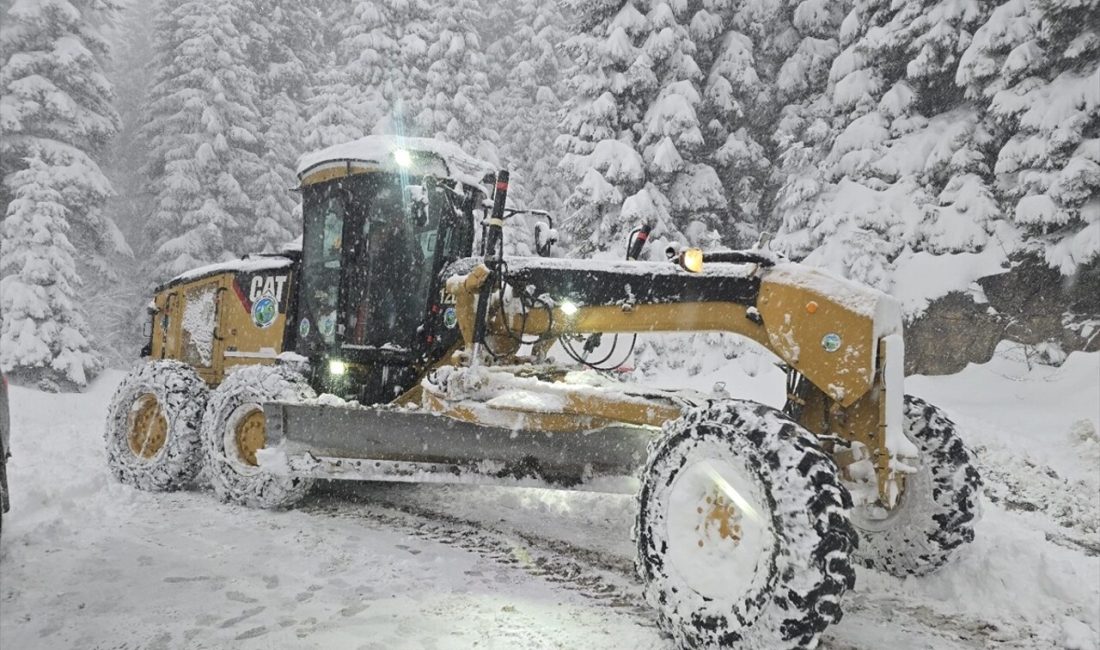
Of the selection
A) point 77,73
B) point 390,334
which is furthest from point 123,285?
point 390,334

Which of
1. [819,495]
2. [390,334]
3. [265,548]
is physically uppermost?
[390,334]

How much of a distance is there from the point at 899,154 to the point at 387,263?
9.05 metres

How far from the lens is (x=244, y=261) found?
800 centimetres

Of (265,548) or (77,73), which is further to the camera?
(77,73)

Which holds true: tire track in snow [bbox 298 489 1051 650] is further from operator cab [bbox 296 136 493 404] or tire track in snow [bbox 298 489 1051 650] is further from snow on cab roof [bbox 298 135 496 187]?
snow on cab roof [bbox 298 135 496 187]

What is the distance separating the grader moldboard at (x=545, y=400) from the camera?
3.26 meters

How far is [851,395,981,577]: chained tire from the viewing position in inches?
164

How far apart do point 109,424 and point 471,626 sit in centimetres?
573

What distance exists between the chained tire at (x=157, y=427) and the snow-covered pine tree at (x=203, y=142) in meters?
15.7

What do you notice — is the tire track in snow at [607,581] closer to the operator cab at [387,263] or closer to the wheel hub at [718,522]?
the wheel hub at [718,522]

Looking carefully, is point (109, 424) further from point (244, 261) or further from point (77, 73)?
point (77, 73)

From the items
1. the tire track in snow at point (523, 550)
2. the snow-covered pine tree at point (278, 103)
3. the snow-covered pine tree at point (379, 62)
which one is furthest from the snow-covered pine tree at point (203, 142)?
the tire track in snow at point (523, 550)

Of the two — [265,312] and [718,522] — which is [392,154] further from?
[718,522]

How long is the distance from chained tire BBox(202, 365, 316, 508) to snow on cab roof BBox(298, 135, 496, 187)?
78.5 inches
